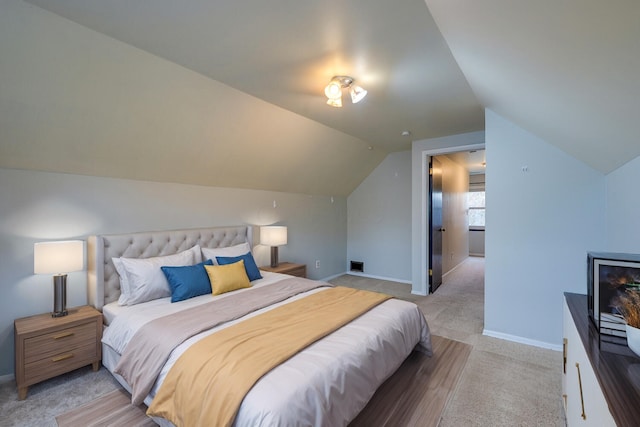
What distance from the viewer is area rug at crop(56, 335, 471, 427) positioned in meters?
1.86

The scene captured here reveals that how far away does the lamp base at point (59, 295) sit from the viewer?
2344mm

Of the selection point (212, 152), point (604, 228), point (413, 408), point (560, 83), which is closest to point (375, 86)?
point (560, 83)

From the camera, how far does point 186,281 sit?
2.67 metres

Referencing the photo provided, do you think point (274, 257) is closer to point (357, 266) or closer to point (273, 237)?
point (273, 237)

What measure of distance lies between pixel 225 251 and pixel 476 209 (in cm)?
776

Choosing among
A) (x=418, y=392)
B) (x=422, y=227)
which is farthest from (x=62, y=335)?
(x=422, y=227)

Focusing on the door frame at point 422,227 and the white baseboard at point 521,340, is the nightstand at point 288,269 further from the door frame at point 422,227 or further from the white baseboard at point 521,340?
the white baseboard at point 521,340

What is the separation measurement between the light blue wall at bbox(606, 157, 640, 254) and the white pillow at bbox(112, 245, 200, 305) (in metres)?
3.60

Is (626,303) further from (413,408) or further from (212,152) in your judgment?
(212,152)

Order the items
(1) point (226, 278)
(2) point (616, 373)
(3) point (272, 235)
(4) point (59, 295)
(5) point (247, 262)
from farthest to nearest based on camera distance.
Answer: (3) point (272, 235) < (5) point (247, 262) < (1) point (226, 278) < (4) point (59, 295) < (2) point (616, 373)

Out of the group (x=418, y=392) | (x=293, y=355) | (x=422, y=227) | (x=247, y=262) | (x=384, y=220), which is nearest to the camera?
(x=293, y=355)

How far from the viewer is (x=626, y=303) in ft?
4.03

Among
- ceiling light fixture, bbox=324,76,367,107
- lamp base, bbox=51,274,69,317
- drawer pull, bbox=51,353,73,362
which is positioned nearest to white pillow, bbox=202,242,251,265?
lamp base, bbox=51,274,69,317

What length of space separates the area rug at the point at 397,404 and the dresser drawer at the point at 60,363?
0.41 m
